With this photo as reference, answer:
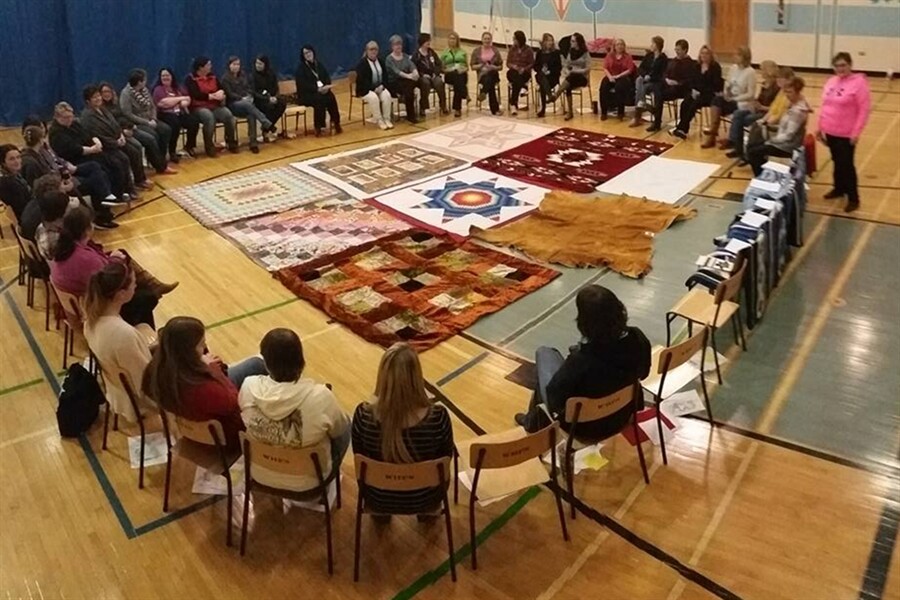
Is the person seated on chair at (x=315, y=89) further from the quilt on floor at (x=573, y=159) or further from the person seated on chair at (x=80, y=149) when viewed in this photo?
the person seated on chair at (x=80, y=149)

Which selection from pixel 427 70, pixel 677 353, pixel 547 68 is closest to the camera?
pixel 677 353

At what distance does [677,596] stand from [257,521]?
1.91m

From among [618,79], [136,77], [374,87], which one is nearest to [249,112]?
[136,77]

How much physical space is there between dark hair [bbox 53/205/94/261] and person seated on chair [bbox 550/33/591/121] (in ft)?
24.3

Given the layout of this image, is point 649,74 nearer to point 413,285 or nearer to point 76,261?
point 413,285

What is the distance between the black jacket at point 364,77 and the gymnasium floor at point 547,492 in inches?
214

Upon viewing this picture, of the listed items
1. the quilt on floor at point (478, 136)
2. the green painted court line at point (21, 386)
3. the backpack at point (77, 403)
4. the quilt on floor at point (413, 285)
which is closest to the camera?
the backpack at point (77, 403)

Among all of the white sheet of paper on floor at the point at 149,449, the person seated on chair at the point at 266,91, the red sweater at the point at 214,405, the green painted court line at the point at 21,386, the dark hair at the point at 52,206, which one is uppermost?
→ the person seated on chair at the point at 266,91

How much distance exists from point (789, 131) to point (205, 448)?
6131 mm

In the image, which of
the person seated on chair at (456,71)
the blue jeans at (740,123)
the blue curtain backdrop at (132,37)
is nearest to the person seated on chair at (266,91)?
the blue curtain backdrop at (132,37)

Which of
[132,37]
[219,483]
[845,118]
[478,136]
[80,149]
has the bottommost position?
[219,483]

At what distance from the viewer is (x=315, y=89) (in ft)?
34.0

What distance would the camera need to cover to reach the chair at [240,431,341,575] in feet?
10.8

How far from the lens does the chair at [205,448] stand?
137 inches
